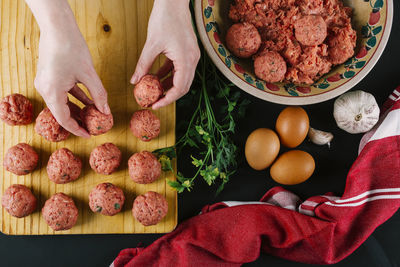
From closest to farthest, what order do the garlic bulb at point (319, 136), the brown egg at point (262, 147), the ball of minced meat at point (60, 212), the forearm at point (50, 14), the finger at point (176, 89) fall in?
the forearm at point (50, 14)
the finger at point (176, 89)
the ball of minced meat at point (60, 212)
the brown egg at point (262, 147)
the garlic bulb at point (319, 136)

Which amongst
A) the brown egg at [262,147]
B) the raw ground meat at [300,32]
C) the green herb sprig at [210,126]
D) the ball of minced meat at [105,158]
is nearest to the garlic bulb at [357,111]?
the raw ground meat at [300,32]

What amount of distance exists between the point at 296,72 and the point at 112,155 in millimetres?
745

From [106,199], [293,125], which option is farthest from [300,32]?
[106,199]

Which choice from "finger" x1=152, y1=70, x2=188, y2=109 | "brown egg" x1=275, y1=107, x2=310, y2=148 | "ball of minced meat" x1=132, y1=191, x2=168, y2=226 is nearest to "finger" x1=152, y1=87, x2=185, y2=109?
"finger" x1=152, y1=70, x2=188, y2=109

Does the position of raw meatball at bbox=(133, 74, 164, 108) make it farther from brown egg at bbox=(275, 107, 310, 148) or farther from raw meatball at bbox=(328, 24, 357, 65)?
raw meatball at bbox=(328, 24, 357, 65)

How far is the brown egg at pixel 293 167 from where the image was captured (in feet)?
4.71

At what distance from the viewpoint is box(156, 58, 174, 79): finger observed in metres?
1.32

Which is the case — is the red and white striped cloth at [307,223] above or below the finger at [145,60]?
below

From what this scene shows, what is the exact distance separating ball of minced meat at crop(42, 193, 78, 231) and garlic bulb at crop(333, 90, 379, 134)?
1115 mm

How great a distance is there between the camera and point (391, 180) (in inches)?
57.1

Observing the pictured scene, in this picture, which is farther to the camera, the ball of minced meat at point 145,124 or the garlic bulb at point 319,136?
the garlic bulb at point 319,136

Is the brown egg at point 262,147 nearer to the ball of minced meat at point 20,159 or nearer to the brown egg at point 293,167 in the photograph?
the brown egg at point 293,167

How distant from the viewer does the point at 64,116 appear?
1.15 m

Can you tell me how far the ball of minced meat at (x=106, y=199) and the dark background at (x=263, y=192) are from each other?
255 mm
